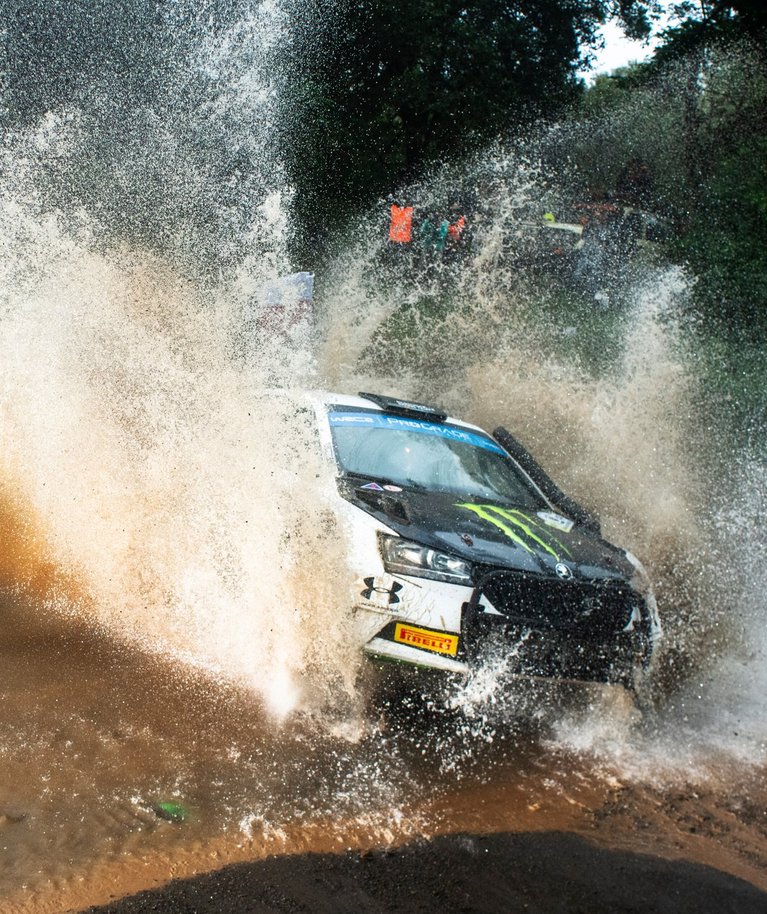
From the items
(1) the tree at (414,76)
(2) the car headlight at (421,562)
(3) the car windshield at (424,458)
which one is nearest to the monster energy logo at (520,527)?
(3) the car windshield at (424,458)

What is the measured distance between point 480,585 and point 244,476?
1.88 meters

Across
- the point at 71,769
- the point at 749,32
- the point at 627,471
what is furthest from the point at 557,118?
the point at 71,769

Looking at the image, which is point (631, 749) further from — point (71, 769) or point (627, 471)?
point (627, 471)

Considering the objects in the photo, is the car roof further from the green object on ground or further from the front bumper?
the green object on ground

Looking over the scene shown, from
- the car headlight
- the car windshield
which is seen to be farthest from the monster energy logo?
the car headlight

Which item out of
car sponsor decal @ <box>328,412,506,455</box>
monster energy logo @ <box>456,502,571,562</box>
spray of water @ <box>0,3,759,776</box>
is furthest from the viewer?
car sponsor decal @ <box>328,412,506,455</box>

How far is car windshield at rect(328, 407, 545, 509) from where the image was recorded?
596 centimetres

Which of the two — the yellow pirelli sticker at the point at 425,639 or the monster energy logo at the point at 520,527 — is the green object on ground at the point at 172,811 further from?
the monster energy logo at the point at 520,527

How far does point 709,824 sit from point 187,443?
4028 mm

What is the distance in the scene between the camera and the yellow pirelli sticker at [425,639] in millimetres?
4613

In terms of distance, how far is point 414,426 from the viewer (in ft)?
21.7

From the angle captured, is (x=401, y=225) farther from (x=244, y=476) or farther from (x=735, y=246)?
(x=244, y=476)

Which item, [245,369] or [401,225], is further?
[401,225]

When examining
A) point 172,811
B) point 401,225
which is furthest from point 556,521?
point 401,225
